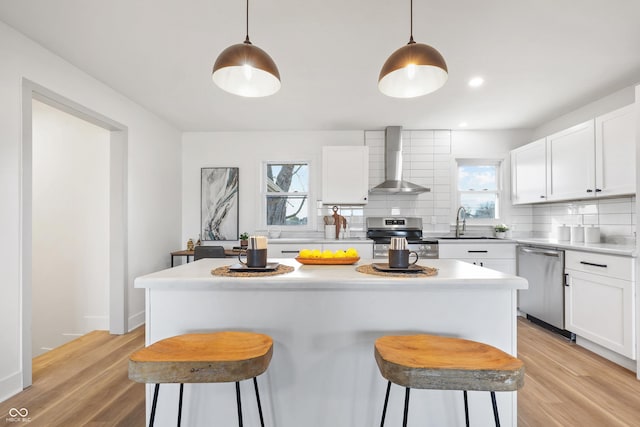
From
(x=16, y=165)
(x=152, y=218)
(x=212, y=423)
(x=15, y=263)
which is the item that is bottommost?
(x=212, y=423)

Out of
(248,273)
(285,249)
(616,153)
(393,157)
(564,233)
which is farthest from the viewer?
(393,157)

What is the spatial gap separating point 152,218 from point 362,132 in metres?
3.07

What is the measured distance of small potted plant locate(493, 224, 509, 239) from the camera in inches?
168

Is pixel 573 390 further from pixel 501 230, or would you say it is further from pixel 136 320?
pixel 136 320

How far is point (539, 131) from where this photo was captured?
14.3 feet

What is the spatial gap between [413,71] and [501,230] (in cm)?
358

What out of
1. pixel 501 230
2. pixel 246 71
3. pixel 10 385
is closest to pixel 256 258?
pixel 246 71

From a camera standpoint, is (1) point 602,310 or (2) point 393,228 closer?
(1) point 602,310

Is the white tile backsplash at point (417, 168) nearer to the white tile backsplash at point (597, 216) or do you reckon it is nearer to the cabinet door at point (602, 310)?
the white tile backsplash at point (597, 216)

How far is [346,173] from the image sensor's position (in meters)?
4.27

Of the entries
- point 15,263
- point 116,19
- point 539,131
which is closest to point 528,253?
point 539,131

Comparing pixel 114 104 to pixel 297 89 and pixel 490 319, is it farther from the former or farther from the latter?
pixel 490 319

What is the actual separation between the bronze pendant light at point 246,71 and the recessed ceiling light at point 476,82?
7.24 feet

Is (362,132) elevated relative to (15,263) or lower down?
elevated
